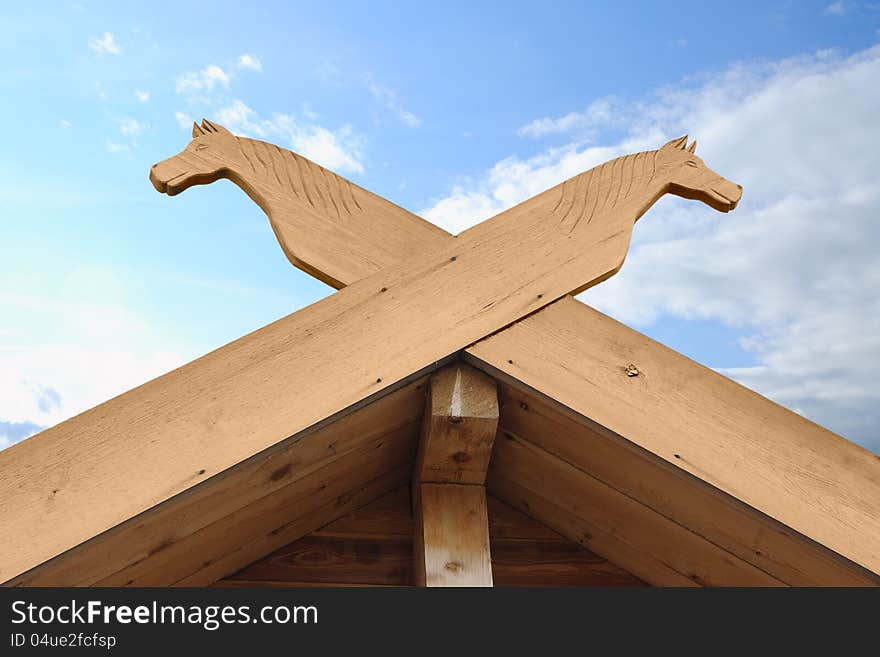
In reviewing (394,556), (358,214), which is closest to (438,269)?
(358,214)

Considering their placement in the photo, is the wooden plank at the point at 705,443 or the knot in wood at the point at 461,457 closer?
the wooden plank at the point at 705,443

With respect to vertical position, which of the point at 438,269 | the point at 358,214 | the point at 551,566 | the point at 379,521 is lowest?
the point at 551,566

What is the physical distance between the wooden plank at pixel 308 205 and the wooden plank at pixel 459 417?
0.23m

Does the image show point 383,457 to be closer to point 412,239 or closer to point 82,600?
point 412,239

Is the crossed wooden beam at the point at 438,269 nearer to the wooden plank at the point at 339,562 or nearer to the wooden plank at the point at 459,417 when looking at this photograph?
the wooden plank at the point at 459,417

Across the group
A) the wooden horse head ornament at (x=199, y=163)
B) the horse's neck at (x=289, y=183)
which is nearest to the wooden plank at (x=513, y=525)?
the horse's neck at (x=289, y=183)

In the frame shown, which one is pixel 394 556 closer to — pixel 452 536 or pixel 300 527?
pixel 300 527

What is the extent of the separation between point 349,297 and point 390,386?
0.55ft

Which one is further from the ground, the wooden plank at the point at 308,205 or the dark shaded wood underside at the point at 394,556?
the wooden plank at the point at 308,205

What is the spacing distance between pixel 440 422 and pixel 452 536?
24cm

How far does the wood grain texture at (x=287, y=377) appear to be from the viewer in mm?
1031

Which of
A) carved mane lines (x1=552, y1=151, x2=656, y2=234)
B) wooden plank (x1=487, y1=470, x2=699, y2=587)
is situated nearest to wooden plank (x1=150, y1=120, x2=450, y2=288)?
carved mane lines (x1=552, y1=151, x2=656, y2=234)

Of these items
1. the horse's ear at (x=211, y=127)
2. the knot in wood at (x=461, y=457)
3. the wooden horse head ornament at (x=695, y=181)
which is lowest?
the knot in wood at (x=461, y=457)

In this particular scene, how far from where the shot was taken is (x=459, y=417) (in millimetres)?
1202
